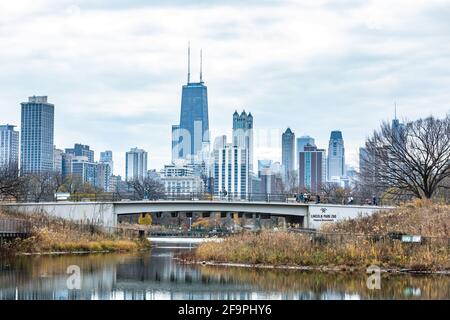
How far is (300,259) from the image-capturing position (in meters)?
45.3

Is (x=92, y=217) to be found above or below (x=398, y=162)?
below

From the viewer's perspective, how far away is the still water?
31.1 meters

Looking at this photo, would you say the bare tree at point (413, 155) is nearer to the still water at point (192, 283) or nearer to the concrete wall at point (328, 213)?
the concrete wall at point (328, 213)

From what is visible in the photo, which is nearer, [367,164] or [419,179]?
[419,179]

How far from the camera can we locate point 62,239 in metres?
60.2

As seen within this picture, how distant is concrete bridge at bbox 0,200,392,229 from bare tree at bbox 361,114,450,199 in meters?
8.11

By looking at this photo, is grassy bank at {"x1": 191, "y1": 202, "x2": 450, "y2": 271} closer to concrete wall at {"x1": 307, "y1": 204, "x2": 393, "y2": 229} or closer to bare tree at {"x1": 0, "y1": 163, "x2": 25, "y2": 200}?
concrete wall at {"x1": 307, "y1": 204, "x2": 393, "y2": 229}

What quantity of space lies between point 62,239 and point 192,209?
1651 centimetres
